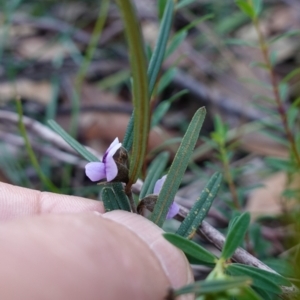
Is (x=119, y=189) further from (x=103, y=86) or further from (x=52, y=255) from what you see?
(x=103, y=86)

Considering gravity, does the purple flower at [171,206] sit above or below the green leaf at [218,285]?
below

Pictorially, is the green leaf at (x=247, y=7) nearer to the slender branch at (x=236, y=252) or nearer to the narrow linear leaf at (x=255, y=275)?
the slender branch at (x=236, y=252)

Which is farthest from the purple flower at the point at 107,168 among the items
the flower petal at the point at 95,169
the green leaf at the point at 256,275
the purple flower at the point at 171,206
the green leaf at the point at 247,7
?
the green leaf at the point at 247,7

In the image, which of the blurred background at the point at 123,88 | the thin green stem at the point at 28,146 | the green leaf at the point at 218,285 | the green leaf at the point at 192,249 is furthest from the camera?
the blurred background at the point at 123,88

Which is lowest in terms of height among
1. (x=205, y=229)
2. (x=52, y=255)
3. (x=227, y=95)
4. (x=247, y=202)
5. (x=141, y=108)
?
(x=247, y=202)

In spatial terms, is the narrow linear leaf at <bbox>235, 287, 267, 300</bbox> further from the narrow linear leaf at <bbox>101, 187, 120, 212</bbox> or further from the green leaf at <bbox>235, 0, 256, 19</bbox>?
the green leaf at <bbox>235, 0, 256, 19</bbox>

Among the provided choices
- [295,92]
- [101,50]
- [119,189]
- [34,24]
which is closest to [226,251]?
[119,189]
